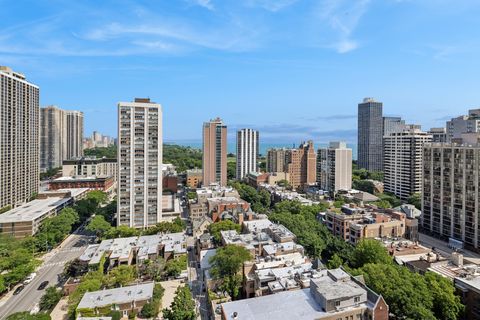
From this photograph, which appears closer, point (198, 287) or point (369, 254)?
point (369, 254)

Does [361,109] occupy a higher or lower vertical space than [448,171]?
higher

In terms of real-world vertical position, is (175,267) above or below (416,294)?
below

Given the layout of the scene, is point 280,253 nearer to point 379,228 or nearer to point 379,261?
point 379,261

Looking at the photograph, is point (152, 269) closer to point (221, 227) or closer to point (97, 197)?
point (221, 227)


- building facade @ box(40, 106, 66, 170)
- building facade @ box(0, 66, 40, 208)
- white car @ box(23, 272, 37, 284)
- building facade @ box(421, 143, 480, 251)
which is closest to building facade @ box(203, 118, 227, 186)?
building facade @ box(0, 66, 40, 208)

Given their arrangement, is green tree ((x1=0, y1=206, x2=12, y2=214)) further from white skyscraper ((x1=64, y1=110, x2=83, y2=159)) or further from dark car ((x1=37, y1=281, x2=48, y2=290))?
white skyscraper ((x1=64, y1=110, x2=83, y2=159))

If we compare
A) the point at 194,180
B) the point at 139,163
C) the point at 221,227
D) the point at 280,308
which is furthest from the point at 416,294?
the point at 194,180

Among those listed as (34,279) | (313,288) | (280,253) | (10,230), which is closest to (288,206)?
(280,253)
